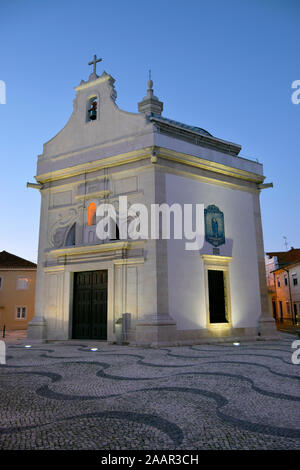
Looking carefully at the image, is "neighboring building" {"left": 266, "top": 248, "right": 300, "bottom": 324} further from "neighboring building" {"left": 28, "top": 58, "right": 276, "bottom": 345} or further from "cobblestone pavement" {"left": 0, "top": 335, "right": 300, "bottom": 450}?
"cobblestone pavement" {"left": 0, "top": 335, "right": 300, "bottom": 450}

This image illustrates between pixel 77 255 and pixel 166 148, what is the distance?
5.80m

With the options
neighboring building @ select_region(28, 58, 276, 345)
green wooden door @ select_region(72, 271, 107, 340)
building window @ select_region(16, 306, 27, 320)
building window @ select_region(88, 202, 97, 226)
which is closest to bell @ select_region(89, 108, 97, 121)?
neighboring building @ select_region(28, 58, 276, 345)

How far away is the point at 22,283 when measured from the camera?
27.1 m

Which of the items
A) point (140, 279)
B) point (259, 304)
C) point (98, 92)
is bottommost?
point (259, 304)

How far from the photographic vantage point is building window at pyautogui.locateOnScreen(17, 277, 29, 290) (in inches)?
1064

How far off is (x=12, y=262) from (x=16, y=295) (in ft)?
9.43

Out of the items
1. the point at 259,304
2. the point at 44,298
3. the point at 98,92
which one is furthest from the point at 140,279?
the point at 98,92

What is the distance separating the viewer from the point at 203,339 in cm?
1339

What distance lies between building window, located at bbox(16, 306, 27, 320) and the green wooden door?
13.7 meters

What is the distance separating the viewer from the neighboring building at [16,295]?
26.4m

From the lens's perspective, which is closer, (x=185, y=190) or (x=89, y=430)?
(x=89, y=430)

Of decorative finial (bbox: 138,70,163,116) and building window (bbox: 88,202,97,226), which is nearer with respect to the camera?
building window (bbox: 88,202,97,226)

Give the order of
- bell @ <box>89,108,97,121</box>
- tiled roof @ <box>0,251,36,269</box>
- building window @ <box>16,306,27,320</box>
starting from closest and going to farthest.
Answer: bell @ <box>89,108,97,121</box>, building window @ <box>16,306,27,320</box>, tiled roof @ <box>0,251,36,269</box>
